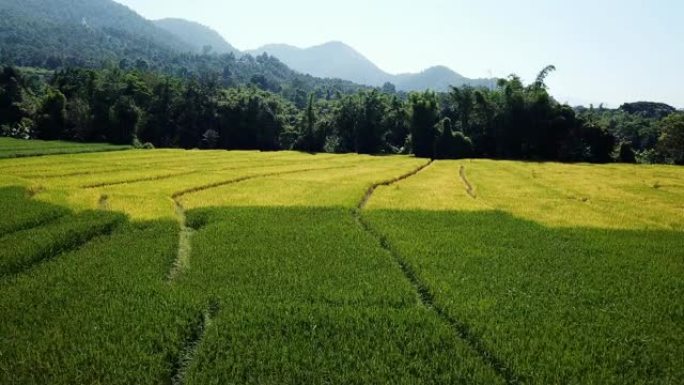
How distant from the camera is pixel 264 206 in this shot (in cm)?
2684

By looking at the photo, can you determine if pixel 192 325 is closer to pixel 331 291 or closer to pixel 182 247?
pixel 331 291

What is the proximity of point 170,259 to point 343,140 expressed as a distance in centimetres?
8835

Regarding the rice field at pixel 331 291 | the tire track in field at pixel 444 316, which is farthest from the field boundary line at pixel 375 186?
the tire track in field at pixel 444 316

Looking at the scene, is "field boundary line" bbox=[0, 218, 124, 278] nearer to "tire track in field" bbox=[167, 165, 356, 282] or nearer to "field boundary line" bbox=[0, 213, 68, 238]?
"field boundary line" bbox=[0, 213, 68, 238]

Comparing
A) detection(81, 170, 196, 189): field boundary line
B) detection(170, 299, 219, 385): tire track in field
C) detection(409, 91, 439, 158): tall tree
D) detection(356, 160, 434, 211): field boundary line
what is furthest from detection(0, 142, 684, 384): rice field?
detection(409, 91, 439, 158): tall tree

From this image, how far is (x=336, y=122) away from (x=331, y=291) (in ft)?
305

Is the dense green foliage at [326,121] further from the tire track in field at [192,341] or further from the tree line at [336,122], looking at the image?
the tire track in field at [192,341]

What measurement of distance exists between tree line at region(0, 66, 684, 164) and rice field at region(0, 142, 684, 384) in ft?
189

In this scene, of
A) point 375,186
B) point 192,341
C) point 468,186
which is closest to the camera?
point 192,341

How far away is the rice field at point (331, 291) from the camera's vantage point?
10.9 m

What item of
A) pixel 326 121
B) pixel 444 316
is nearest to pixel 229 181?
pixel 444 316

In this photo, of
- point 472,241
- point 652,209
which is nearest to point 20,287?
point 472,241

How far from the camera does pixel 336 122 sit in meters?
106

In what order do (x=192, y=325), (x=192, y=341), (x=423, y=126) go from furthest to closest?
(x=423, y=126)
(x=192, y=325)
(x=192, y=341)
